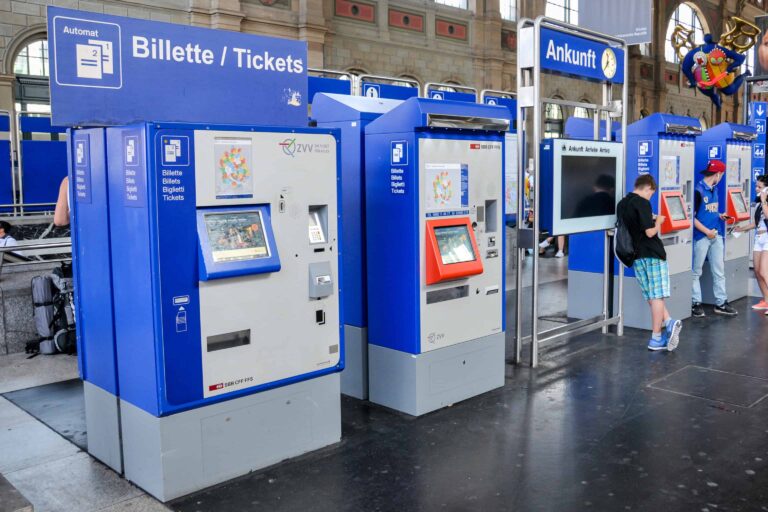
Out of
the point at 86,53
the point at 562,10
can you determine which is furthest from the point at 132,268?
the point at 562,10

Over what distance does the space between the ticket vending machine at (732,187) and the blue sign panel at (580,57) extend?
2345 millimetres

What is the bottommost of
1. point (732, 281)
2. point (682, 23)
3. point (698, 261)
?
point (732, 281)

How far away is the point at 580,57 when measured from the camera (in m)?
6.63

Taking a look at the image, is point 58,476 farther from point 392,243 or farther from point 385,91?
point 385,91

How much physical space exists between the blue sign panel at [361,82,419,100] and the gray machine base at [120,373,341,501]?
16.7ft

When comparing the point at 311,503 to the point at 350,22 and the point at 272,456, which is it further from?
the point at 350,22

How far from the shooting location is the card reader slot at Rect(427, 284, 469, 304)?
5.06 m

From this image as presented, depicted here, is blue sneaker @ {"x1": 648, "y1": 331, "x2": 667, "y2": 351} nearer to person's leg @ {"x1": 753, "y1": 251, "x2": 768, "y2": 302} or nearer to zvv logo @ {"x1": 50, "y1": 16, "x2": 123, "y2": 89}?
person's leg @ {"x1": 753, "y1": 251, "x2": 768, "y2": 302}

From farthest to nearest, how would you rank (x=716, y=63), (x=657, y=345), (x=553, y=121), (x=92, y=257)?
(x=553, y=121), (x=716, y=63), (x=657, y=345), (x=92, y=257)

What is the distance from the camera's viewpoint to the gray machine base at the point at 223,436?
3.75 m

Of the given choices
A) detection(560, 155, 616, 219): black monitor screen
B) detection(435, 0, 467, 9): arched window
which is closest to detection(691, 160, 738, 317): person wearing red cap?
detection(560, 155, 616, 219): black monitor screen

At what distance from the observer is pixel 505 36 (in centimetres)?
2216

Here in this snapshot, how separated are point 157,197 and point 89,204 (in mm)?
813

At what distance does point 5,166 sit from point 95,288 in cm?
861
